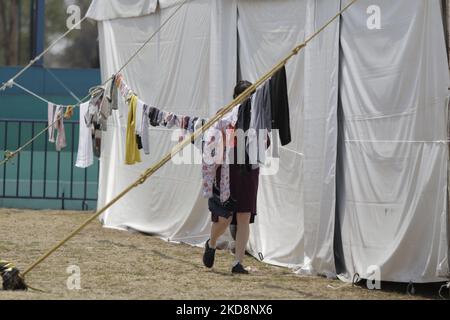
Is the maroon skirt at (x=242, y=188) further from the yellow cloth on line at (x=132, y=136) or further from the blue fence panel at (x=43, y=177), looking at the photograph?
the blue fence panel at (x=43, y=177)

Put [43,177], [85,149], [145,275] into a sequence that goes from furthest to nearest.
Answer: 1. [43,177]
2. [85,149]
3. [145,275]

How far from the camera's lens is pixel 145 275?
8.71 meters

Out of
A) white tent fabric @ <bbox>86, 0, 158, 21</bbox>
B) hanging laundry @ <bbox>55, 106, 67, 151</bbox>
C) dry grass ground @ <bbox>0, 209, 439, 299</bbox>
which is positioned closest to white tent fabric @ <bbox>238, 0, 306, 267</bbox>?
dry grass ground @ <bbox>0, 209, 439, 299</bbox>

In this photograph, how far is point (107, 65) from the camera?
42.6 feet

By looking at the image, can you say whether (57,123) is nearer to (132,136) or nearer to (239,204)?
(132,136)

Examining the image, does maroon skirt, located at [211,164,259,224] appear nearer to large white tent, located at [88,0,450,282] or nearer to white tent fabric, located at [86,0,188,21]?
large white tent, located at [88,0,450,282]

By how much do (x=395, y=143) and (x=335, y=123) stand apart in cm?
79

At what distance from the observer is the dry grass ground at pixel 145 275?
767 cm

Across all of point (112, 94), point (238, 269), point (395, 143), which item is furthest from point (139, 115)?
point (395, 143)

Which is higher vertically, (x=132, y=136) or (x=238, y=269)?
(x=132, y=136)

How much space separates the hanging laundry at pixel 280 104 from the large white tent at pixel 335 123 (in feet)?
1.61

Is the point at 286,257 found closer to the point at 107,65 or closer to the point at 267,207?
the point at 267,207

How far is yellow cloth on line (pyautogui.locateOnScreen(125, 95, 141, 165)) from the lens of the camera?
1003 centimetres

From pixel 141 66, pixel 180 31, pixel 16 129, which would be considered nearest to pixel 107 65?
pixel 141 66
